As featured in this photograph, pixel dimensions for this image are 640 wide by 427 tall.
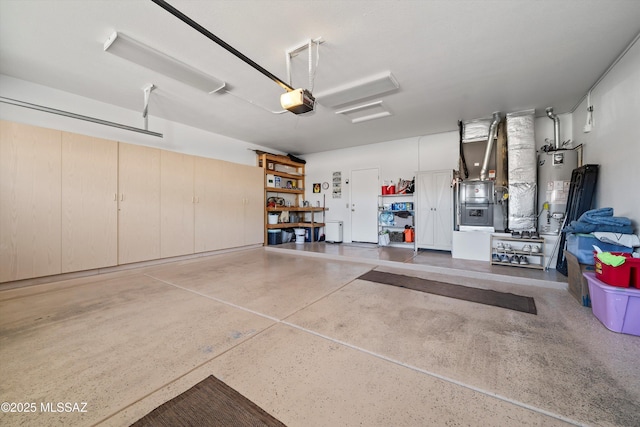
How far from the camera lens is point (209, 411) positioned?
4.08 feet

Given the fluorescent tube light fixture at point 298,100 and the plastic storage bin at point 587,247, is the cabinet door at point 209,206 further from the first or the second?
the plastic storage bin at point 587,247

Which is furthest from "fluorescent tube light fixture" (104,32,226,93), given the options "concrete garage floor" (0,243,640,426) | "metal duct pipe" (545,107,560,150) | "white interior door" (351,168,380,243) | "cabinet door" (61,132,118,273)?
"metal duct pipe" (545,107,560,150)

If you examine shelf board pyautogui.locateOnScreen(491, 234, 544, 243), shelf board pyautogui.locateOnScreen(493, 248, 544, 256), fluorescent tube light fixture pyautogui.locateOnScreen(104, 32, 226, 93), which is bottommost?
shelf board pyautogui.locateOnScreen(493, 248, 544, 256)

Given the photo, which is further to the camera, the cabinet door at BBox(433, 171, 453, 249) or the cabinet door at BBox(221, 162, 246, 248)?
the cabinet door at BBox(221, 162, 246, 248)

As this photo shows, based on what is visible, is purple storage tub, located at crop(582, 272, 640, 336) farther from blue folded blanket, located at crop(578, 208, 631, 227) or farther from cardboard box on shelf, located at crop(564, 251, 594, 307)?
blue folded blanket, located at crop(578, 208, 631, 227)

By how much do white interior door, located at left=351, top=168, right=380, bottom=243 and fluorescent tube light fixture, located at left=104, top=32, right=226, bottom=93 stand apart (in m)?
4.32

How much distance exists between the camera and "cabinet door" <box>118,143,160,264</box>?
3.94 m

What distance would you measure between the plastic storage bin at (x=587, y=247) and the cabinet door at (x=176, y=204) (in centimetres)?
611

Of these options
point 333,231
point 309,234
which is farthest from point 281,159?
point 333,231

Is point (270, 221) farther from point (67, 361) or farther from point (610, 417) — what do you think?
point (610, 417)

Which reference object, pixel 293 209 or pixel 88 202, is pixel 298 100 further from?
pixel 293 209

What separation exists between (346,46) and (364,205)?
4.50 metres

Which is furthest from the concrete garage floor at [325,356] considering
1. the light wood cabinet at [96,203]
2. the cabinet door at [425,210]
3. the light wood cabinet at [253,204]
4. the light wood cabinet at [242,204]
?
the light wood cabinet at [253,204]

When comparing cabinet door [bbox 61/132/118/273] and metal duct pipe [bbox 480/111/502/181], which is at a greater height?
metal duct pipe [bbox 480/111/502/181]
